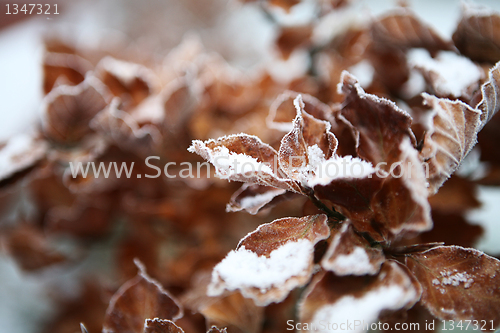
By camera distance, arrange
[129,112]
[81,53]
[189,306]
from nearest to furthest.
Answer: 1. [189,306]
2. [129,112]
3. [81,53]

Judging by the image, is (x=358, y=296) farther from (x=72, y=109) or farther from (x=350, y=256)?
(x=72, y=109)

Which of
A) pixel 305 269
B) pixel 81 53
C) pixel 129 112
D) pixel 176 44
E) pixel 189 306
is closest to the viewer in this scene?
pixel 305 269

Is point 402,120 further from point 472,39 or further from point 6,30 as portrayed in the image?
point 6,30

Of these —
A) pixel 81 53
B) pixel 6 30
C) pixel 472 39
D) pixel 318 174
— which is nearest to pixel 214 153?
pixel 318 174

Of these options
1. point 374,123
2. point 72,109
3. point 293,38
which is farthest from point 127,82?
point 374,123
